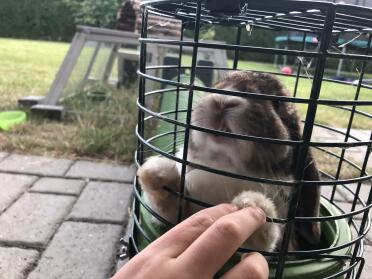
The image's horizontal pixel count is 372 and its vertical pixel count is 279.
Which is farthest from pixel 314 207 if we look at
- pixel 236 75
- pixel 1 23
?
pixel 1 23

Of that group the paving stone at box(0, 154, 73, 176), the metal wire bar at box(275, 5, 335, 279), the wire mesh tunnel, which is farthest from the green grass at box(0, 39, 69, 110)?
the metal wire bar at box(275, 5, 335, 279)

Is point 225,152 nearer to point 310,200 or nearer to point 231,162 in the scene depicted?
point 231,162

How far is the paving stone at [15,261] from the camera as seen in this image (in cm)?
152

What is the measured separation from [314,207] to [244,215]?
54 centimetres

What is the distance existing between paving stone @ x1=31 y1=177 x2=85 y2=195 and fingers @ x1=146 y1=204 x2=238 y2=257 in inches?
60.5

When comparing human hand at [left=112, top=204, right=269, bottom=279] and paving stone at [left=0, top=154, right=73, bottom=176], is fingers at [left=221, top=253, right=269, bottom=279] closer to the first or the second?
human hand at [left=112, top=204, right=269, bottom=279]

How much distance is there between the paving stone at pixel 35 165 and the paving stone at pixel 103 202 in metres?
0.29

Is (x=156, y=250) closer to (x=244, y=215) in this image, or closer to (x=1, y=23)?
(x=244, y=215)

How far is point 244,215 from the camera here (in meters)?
0.82

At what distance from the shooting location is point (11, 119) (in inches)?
128

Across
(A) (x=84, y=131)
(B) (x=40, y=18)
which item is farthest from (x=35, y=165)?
(B) (x=40, y=18)

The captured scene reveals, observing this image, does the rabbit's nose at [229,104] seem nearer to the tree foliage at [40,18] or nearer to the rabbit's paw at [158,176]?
the rabbit's paw at [158,176]

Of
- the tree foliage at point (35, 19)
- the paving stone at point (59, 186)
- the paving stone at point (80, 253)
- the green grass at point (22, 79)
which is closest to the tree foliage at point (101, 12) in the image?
the tree foliage at point (35, 19)

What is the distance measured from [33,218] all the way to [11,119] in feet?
5.06
